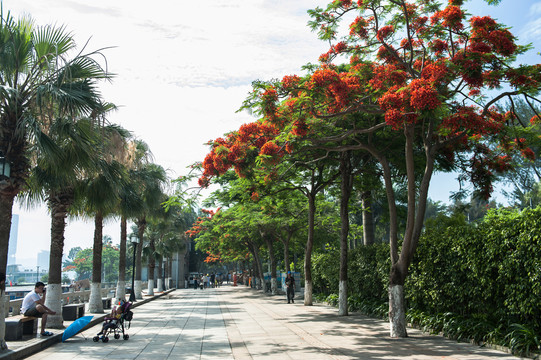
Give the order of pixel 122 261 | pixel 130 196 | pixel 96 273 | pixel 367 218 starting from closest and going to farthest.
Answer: pixel 96 273
pixel 367 218
pixel 130 196
pixel 122 261

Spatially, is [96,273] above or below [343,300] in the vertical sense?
above

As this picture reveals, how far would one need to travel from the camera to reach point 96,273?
20047 mm

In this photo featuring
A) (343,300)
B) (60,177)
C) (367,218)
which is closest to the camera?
(60,177)

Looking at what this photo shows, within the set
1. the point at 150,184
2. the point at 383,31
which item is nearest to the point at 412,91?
the point at 383,31

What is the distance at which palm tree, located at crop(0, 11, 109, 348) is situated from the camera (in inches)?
405

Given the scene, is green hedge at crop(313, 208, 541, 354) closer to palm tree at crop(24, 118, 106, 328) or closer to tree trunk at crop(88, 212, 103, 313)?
palm tree at crop(24, 118, 106, 328)

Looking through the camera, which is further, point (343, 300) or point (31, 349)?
point (343, 300)

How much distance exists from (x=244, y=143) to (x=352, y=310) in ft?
30.4

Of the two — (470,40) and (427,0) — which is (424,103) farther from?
(427,0)

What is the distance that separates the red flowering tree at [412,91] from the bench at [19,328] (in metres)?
7.97

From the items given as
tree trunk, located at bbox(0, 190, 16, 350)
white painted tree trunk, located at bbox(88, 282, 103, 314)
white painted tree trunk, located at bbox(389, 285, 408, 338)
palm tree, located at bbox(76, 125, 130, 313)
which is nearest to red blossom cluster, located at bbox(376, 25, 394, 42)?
white painted tree trunk, located at bbox(389, 285, 408, 338)

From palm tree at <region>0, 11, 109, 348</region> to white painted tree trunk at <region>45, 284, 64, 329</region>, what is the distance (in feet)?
14.8

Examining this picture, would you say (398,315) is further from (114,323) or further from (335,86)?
(114,323)

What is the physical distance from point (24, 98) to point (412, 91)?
9388 mm
